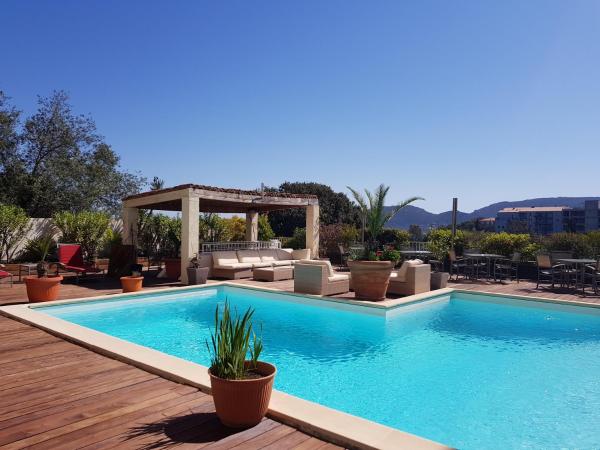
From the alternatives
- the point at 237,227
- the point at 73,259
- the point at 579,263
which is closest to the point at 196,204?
the point at 73,259

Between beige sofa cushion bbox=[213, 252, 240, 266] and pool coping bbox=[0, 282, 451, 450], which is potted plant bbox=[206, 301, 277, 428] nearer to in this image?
pool coping bbox=[0, 282, 451, 450]

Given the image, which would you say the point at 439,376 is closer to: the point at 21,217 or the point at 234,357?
the point at 234,357

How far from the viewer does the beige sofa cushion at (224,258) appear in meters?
12.4

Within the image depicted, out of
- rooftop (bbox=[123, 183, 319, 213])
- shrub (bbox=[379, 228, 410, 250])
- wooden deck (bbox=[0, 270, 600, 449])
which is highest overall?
rooftop (bbox=[123, 183, 319, 213])

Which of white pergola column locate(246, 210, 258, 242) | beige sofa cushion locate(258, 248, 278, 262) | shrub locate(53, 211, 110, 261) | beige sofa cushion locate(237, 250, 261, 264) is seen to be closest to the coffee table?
beige sofa cushion locate(237, 250, 261, 264)

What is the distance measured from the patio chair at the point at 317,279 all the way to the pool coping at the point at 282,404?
16.6 ft

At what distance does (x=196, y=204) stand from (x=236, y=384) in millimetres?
9279

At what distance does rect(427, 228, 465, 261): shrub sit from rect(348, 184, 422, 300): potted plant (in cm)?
540

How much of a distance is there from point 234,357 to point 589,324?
7748mm

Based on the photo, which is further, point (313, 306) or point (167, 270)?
point (167, 270)

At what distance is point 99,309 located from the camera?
8438mm

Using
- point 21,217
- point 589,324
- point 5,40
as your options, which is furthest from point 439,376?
point 5,40

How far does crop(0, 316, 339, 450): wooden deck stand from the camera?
8.46 ft

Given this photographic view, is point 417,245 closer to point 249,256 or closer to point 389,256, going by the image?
point 249,256
